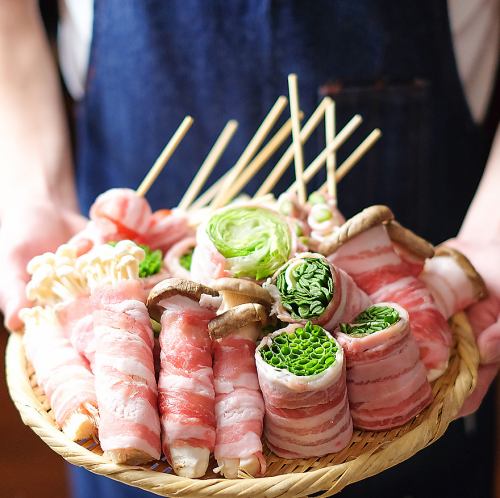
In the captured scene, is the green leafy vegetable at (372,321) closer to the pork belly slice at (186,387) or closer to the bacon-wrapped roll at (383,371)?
the bacon-wrapped roll at (383,371)

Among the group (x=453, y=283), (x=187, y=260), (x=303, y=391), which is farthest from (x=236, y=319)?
(x=453, y=283)

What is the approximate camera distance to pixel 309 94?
2.30 m

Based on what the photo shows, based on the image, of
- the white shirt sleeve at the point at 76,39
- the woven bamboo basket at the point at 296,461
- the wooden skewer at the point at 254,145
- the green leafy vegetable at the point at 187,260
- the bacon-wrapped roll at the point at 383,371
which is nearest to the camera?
the woven bamboo basket at the point at 296,461

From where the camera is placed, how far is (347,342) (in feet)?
4.81

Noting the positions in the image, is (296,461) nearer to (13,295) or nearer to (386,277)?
(386,277)

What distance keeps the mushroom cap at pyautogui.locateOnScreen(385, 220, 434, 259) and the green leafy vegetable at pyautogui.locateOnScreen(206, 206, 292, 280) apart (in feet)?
0.74

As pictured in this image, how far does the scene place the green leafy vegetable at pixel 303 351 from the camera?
1410mm

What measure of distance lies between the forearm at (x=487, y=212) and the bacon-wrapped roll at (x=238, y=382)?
80cm

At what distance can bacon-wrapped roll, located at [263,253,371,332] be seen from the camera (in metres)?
1.49

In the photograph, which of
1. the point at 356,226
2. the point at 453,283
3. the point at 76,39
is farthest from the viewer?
the point at 76,39

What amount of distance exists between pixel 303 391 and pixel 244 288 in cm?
23

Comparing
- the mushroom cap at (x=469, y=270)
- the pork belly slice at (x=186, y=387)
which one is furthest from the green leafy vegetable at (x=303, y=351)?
the mushroom cap at (x=469, y=270)

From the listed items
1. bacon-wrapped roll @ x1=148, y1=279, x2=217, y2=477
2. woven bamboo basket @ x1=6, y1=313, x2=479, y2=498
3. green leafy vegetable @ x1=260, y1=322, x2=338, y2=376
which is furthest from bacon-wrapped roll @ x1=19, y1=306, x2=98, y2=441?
green leafy vegetable @ x1=260, y1=322, x2=338, y2=376

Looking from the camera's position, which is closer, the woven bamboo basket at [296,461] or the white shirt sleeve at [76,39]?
the woven bamboo basket at [296,461]
